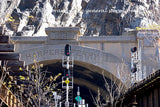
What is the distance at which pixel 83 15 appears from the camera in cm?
5166

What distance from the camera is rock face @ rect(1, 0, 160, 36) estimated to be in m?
48.4

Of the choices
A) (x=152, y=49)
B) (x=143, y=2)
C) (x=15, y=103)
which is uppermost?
(x=143, y=2)

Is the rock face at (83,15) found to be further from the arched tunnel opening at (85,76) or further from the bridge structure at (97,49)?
the bridge structure at (97,49)

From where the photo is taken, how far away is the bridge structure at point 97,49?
29.5 m

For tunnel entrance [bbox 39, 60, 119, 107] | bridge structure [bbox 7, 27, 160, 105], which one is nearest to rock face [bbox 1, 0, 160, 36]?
tunnel entrance [bbox 39, 60, 119, 107]

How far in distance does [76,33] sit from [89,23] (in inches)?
812

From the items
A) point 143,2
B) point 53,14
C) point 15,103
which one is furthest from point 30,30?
point 15,103

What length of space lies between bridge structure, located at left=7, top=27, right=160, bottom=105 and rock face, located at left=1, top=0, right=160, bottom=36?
1691 centimetres

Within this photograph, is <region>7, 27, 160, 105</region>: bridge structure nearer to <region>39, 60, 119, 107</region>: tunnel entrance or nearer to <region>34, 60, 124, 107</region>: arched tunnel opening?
<region>34, 60, 124, 107</region>: arched tunnel opening

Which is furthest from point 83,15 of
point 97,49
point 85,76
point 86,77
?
point 97,49

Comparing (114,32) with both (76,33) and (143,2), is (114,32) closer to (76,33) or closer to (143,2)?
(143,2)

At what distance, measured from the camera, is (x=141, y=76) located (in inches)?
1088

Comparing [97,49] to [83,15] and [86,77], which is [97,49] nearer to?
[86,77]

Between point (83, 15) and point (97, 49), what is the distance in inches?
871
